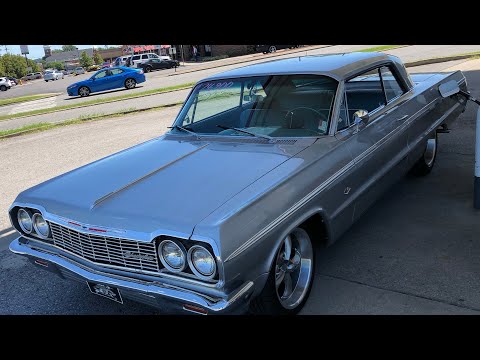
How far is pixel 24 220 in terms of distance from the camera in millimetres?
3264

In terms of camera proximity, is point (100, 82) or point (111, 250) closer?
point (111, 250)

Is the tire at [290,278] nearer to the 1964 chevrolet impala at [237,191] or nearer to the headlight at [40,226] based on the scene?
the 1964 chevrolet impala at [237,191]

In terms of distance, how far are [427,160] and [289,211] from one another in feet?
10.5

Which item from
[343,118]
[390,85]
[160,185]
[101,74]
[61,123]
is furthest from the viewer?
[101,74]

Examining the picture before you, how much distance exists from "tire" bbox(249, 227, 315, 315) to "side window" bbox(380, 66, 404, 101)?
212 cm

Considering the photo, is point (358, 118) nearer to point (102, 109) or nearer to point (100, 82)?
point (102, 109)

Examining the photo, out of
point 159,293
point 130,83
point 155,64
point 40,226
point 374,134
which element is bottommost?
point 155,64

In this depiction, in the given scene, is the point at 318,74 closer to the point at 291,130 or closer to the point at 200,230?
the point at 291,130

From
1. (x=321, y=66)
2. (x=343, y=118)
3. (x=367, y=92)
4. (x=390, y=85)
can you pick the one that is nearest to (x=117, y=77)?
(x=390, y=85)

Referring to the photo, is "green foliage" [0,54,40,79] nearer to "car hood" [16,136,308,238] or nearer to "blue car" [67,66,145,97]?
"blue car" [67,66,145,97]

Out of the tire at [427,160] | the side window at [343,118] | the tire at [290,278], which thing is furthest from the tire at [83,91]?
the tire at [290,278]

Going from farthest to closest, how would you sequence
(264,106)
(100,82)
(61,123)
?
(100,82), (61,123), (264,106)
